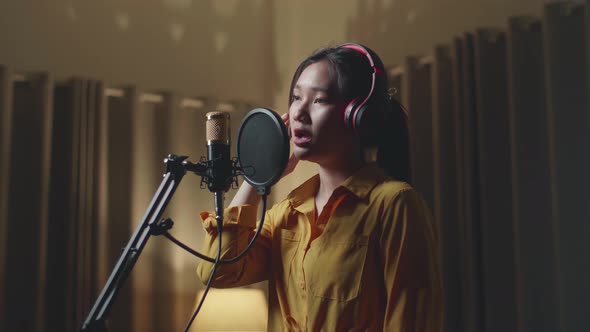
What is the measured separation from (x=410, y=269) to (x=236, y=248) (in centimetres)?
30

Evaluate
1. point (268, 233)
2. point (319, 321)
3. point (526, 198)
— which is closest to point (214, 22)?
point (526, 198)

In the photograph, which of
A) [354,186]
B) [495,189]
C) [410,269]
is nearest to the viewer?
[410,269]

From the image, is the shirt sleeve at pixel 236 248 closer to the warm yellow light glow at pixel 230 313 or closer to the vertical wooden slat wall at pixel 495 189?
the vertical wooden slat wall at pixel 495 189

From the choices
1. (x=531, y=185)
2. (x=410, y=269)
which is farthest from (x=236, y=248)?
(x=531, y=185)

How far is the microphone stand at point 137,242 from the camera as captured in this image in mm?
786

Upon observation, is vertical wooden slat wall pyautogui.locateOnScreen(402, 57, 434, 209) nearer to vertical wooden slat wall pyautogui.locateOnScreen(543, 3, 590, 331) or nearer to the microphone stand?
vertical wooden slat wall pyautogui.locateOnScreen(543, 3, 590, 331)

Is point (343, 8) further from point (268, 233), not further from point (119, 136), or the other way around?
point (268, 233)

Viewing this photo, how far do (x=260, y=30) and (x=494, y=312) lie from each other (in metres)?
1.77

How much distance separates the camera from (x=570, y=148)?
80.0 inches

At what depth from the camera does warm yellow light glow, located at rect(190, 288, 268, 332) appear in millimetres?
2525

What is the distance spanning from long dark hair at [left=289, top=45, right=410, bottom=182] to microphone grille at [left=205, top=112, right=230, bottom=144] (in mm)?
197

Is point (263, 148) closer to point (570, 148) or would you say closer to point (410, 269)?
point (410, 269)

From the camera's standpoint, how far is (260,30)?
128 inches

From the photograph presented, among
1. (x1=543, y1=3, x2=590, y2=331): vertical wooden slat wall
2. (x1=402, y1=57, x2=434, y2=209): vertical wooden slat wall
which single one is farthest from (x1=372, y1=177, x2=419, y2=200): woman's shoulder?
(x1=402, y1=57, x2=434, y2=209): vertical wooden slat wall
